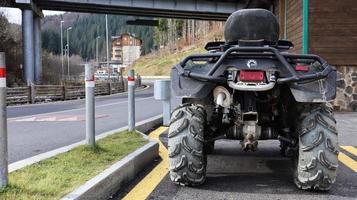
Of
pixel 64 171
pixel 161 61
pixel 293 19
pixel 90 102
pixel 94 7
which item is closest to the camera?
pixel 64 171

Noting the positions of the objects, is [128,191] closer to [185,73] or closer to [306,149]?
[185,73]

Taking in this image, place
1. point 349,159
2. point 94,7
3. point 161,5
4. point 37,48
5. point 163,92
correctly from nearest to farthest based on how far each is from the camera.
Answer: point 349,159, point 163,92, point 161,5, point 94,7, point 37,48

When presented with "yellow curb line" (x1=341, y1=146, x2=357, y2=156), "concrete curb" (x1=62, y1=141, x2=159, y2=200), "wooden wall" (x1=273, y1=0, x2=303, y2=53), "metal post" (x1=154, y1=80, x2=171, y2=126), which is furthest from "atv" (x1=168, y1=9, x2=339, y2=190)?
"wooden wall" (x1=273, y1=0, x2=303, y2=53)

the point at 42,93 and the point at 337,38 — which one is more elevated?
the point at 337,38

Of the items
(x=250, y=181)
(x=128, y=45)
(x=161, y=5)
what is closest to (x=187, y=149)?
(x=250, y=181)

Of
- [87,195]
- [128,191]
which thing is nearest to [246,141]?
[128,191]

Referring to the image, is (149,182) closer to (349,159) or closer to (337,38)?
(349,159)

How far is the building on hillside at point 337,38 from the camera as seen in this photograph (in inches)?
714

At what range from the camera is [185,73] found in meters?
5.89

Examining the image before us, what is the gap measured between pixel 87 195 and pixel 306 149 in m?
2.50

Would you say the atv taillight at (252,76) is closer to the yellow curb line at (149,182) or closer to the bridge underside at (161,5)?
the yellow curb line at (149,182)

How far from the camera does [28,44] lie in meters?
42.2

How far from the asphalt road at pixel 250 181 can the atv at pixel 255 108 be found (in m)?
0.17

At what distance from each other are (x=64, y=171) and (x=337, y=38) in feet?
47.1
